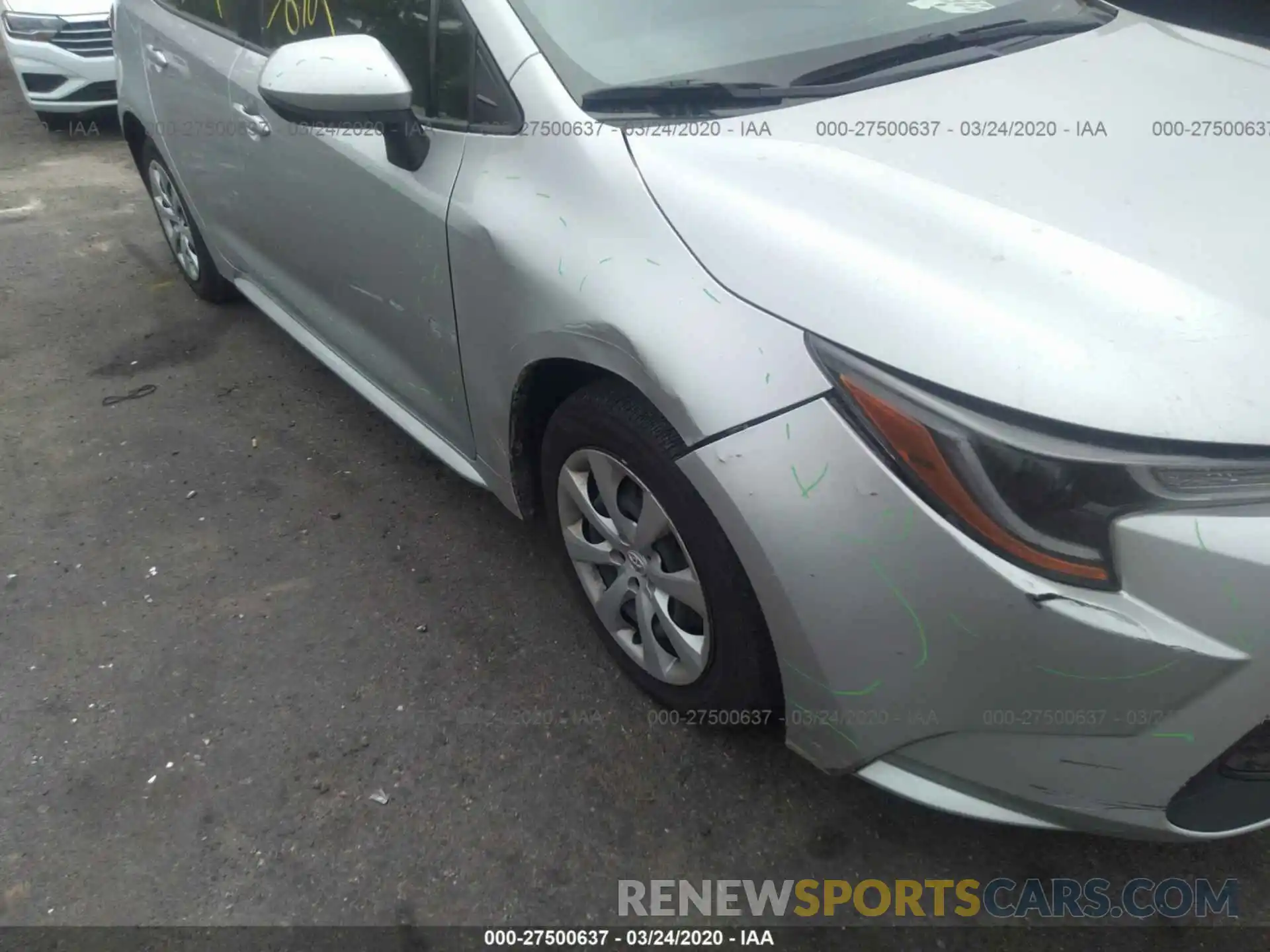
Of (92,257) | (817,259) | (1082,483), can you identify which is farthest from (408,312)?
(92,257)

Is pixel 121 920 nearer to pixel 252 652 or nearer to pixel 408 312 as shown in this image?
pixel 252 652

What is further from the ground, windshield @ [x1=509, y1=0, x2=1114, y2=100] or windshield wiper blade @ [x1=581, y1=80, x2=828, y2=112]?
windshield @ [x1=509, y1=0, x2=1114, y2=100]

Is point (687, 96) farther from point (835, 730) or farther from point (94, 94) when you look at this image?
point (94, 94)

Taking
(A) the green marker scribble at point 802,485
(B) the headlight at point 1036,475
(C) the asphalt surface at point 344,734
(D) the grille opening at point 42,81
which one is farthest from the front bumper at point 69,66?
(B) the headlight at point 1036,475

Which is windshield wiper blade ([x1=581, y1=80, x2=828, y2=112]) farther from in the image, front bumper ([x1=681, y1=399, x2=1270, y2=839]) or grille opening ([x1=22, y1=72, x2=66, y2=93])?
grille opening ([x1=22, y1=72, x2=66, y2=93])

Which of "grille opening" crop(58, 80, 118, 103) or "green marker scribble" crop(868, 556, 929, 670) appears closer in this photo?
"green marker scribble" crop(868, 556, 929, 670)

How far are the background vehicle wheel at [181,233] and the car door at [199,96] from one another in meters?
0.21

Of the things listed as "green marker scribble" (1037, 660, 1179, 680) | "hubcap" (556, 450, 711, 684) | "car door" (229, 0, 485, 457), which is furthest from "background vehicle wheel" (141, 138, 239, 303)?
"green marker scribble" (1037, 660, 1179, 680)

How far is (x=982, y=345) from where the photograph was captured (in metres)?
1.28

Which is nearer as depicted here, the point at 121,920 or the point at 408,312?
the point at 121,920

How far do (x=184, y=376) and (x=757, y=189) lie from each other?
2859mm

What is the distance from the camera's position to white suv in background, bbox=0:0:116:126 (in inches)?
253

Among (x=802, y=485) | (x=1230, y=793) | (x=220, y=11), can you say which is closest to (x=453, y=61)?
(x=802, y=485)

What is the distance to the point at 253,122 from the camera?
2688 millimetres
